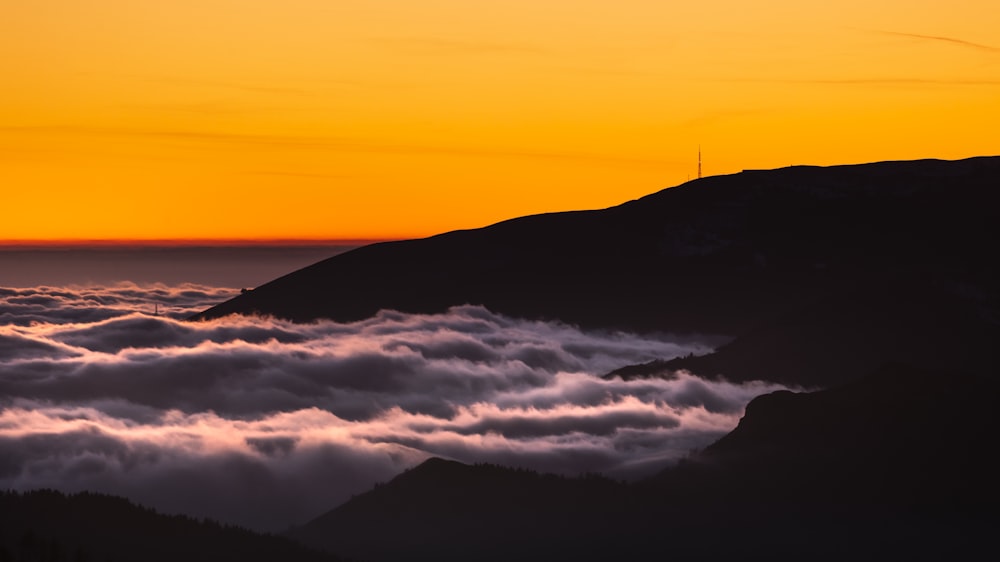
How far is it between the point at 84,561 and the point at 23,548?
8.75m

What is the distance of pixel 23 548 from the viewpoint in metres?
195

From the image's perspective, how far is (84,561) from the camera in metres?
199
